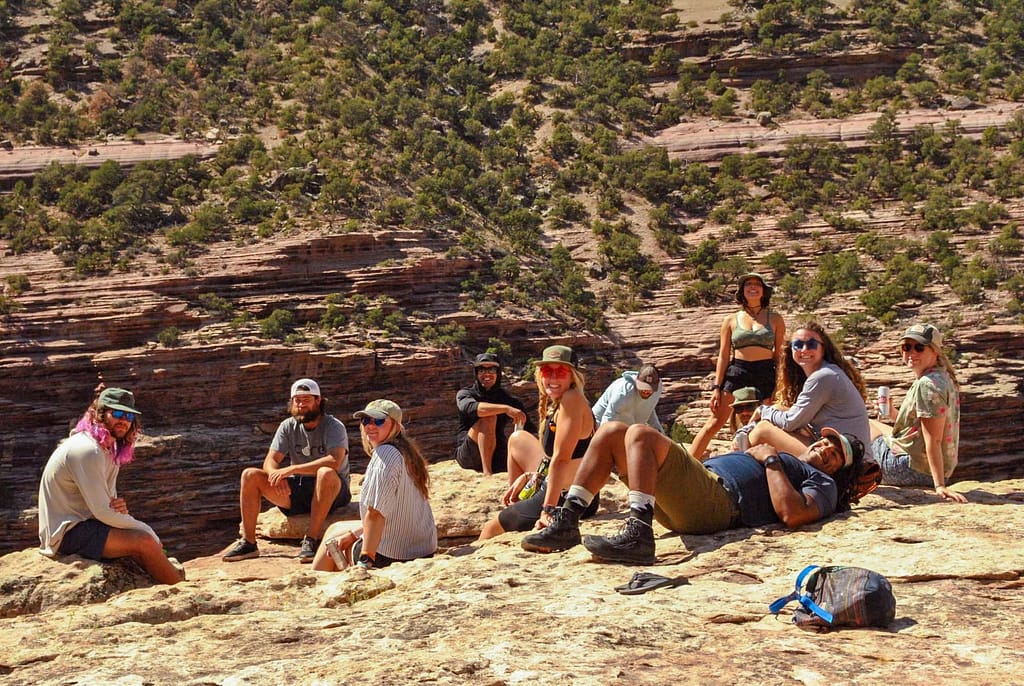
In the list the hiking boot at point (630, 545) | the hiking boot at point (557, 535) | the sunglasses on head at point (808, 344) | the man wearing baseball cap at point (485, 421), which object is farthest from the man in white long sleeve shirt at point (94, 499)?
the sunglasses on head at point (808, 344)

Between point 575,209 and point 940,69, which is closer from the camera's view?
point 575,209

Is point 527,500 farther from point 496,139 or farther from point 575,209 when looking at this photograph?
point 496,139

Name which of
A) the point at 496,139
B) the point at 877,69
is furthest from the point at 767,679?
the point at 877,69

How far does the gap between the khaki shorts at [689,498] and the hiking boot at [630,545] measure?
0.25m

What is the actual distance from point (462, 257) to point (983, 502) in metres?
23.9

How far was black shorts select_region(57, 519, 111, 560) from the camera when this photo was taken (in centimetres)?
664

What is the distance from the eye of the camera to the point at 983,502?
23.0ft

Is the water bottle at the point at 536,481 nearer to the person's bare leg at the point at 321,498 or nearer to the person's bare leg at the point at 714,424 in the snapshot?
the person's bare leg at the point at 321,498

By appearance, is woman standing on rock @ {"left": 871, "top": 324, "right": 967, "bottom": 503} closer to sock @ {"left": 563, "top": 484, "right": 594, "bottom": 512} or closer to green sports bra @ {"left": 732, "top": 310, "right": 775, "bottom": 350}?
green sports bra @ {"left": 732, "top": 310, "right": 775, "bottom": 350}

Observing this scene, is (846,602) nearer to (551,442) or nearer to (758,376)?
(551,442)

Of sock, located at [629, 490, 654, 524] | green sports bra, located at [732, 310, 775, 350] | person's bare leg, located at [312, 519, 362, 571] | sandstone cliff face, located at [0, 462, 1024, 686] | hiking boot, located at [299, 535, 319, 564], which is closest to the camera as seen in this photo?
sandstone cliff face, located at [0, 462, 1024, 686]

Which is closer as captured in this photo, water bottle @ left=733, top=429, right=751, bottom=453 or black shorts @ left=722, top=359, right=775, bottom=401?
water bottle @ left=733, top=429, right=751, bottom=453

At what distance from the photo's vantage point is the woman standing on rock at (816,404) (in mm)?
6621

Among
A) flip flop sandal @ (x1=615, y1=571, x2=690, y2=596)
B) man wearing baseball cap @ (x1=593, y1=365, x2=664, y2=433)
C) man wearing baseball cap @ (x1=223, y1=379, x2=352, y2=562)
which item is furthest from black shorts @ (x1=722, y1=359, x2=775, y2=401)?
flip flop sandal @ (x1=615, y1=571, x2=690, y2=596)
